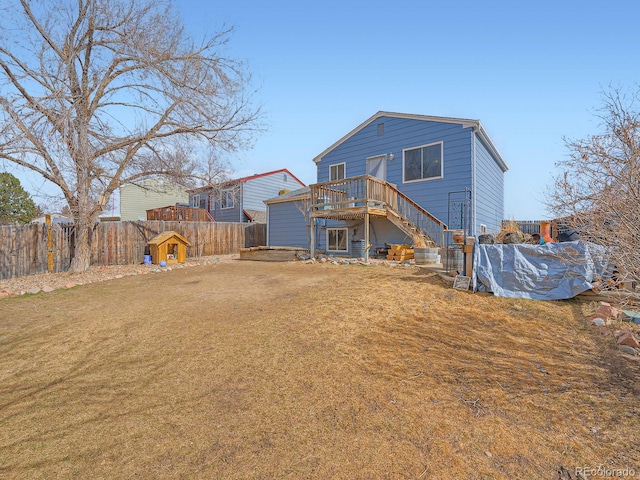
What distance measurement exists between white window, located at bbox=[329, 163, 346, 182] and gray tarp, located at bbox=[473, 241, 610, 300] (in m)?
8.99

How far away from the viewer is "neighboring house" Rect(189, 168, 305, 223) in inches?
866

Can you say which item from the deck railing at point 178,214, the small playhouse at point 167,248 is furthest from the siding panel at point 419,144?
the deck railing at point 178,214

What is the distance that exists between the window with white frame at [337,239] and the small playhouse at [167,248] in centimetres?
668

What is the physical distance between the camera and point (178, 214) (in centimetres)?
2181

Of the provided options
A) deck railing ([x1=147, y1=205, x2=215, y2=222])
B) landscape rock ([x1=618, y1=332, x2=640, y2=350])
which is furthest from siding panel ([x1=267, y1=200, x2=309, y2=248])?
landscape rock ([x1=618, y1=332, x2=640, y2=350])

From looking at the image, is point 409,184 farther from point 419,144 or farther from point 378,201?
point 378,201

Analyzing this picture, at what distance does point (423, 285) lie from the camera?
6.84 m

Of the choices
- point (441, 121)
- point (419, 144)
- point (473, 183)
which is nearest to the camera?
point (473, 183)

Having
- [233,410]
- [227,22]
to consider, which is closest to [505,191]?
[227,22]

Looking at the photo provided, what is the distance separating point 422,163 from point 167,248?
11024 mm

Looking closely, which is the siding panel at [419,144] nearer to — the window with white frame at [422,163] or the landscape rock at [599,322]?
the window with white frame at [422,163]

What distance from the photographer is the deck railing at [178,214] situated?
71.4ft
